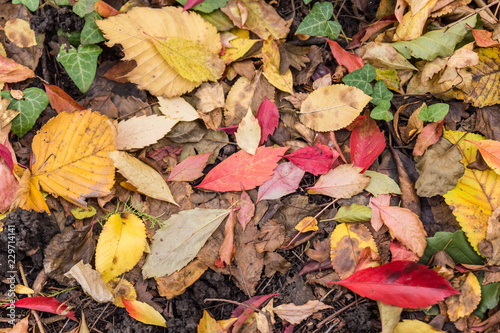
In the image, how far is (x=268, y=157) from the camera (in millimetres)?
1921

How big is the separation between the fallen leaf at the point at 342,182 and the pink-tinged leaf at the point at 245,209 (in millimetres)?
343

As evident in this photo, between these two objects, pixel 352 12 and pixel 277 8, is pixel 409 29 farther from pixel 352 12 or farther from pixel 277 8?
pixel 277 8

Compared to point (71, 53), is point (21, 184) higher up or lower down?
lower down

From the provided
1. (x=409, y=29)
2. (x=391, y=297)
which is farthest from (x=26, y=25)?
(x=391, y=297)

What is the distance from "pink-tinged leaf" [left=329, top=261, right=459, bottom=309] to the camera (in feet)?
5.64

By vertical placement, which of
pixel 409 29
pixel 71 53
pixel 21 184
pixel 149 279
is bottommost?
pixel 149 279

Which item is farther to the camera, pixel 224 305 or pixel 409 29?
pixel 409 29

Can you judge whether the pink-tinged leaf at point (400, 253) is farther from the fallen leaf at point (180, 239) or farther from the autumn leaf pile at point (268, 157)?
the fallen leaf at point (180, 239)

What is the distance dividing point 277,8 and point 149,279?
1731mm

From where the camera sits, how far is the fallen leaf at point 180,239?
1.82 meters

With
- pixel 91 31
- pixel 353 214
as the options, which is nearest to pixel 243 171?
pixel 353 214

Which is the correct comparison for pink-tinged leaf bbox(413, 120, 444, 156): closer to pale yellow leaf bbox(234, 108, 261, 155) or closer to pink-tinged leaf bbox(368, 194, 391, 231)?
pink-tinged leaf bbox(368, 194, 391, 231)

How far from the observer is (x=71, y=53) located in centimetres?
194

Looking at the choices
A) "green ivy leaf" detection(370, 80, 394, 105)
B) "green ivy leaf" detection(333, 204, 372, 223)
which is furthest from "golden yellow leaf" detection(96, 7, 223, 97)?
"green ivy leaf" detection(333, 204, 372, 223)
